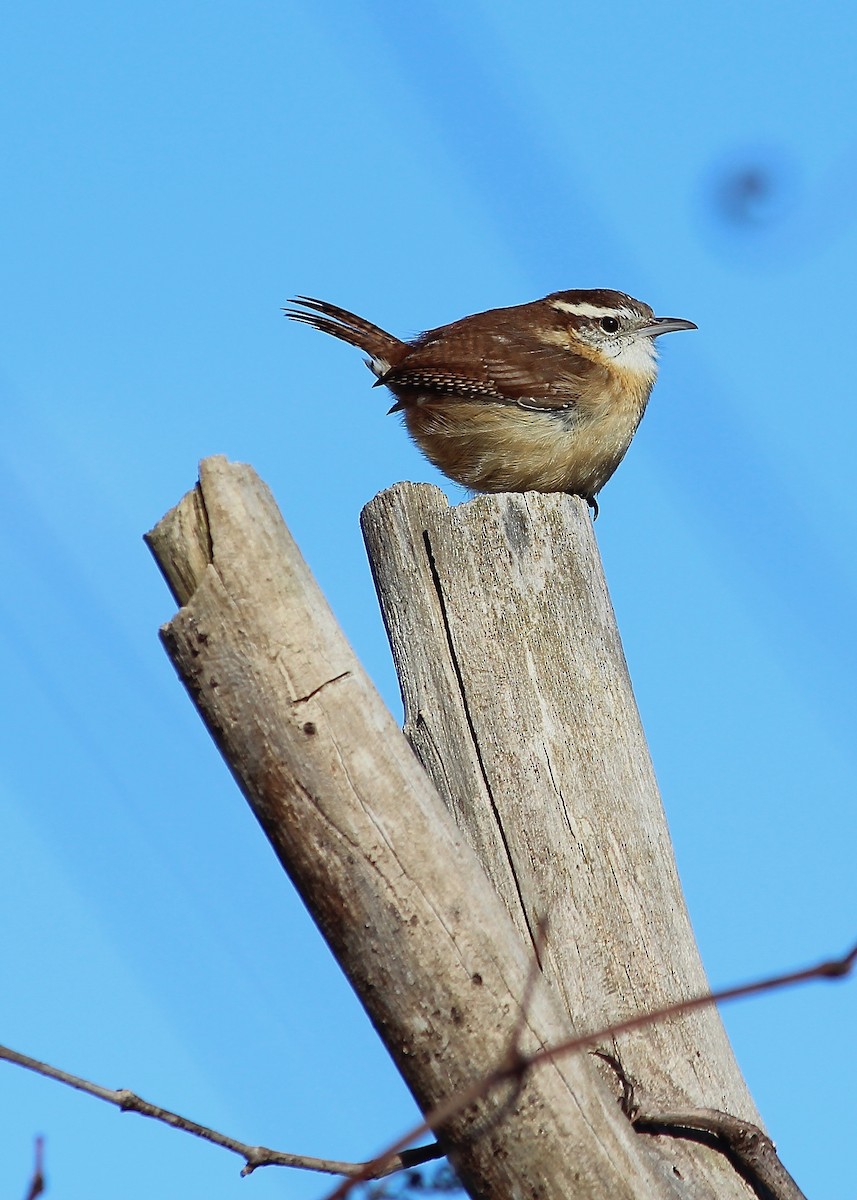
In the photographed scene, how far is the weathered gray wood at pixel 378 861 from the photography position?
2.14 meters

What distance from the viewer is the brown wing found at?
19.8 feet

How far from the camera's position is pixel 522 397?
600 centimetres

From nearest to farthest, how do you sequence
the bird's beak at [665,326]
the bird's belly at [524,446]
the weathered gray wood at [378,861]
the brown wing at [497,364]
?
the weathered gray wood at [378,861] < the bird's belly at [524,446] < the brown wing at [497,364] < the bird's beak at [665,326]

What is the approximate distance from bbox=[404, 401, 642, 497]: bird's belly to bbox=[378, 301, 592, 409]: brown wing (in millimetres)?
72

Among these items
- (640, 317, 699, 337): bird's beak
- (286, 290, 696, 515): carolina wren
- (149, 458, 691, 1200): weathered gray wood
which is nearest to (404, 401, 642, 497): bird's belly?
(286, 290, 696, 515): carolina wren

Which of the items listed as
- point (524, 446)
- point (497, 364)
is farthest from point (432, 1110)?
point (497, 364)

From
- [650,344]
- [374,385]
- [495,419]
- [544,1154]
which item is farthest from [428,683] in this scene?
[650,344]

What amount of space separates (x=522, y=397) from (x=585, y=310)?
133 cm

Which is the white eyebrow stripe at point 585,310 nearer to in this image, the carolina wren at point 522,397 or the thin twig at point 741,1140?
the carolina wren at point 522,397

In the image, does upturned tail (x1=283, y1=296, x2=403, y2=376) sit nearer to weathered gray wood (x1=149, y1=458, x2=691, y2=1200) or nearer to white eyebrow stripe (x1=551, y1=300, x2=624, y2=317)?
white eyebrow stripe (x1=551, y1=300, x2=624, y2=317)

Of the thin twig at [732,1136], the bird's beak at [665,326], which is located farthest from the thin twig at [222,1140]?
the bird's beak at [665,326]

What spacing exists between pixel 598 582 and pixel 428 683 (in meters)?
0.56

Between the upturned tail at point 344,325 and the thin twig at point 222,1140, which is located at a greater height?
the upturned tail at point 344,325

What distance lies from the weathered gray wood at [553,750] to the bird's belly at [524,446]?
7.73 ft
